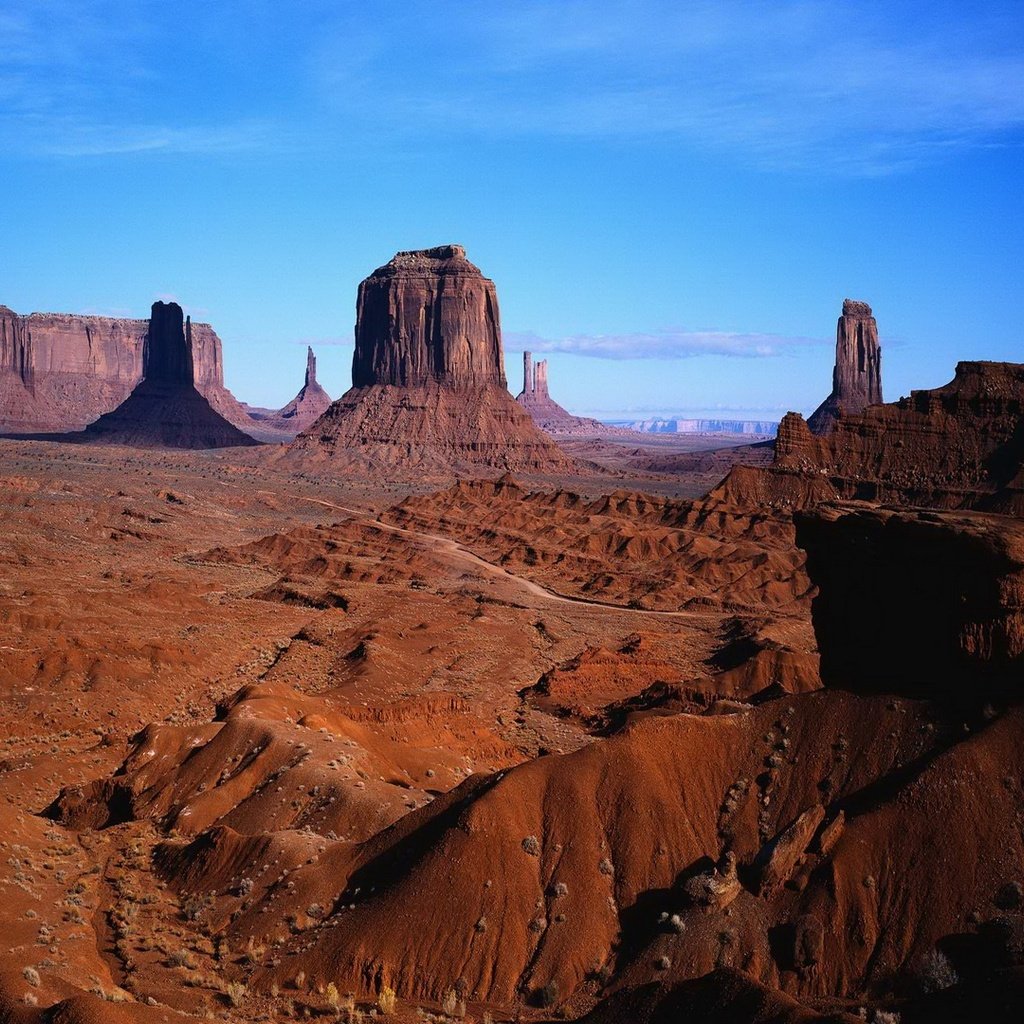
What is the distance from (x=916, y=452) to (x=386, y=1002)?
8685 cm

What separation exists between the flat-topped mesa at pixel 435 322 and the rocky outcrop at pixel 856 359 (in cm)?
5700

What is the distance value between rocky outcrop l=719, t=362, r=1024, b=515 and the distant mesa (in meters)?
66.4

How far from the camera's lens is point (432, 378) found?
576 feet

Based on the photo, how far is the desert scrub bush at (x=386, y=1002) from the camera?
19.4m

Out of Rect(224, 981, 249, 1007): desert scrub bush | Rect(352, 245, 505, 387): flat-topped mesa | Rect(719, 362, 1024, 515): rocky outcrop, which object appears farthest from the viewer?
Rect(352, 245, 505, 387): flat-topped mesa

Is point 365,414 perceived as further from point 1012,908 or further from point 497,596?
point 1012,908

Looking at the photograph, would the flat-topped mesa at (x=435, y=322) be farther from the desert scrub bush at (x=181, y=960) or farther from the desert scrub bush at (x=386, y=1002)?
the desert scrub bush at (x=386, y=1002)

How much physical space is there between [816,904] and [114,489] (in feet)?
377

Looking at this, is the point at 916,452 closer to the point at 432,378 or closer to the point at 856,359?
the point at 432,378

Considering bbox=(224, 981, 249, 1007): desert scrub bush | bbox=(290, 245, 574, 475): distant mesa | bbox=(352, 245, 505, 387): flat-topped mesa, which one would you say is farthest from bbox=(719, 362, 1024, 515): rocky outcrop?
bbox=(352, 245, 505, 387): flat-topped mesa

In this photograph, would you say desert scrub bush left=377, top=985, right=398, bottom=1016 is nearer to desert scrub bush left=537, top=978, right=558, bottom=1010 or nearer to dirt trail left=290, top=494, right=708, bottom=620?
desert scrub bush left=537, top=978, right=558, bottom=1010

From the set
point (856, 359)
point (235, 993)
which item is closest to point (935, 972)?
point (235, 993)

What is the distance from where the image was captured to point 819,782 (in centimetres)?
2331

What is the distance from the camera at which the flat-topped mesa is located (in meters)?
173
